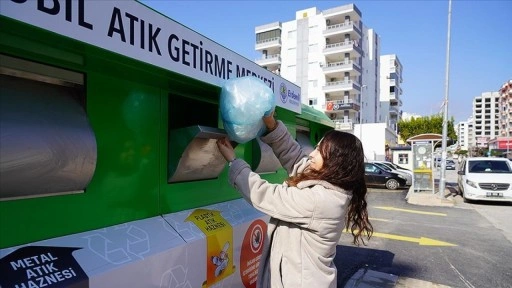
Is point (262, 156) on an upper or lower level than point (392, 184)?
upper

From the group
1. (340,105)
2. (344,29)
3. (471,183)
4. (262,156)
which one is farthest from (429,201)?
(344,29)

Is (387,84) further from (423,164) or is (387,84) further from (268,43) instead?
(423,164)

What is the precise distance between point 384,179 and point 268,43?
3585 cm

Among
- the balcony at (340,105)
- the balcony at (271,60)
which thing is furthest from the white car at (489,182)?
the balcony at (271,60)

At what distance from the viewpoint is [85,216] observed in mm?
1473

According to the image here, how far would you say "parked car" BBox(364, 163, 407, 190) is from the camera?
15.4m

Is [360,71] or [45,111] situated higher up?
[360,71]

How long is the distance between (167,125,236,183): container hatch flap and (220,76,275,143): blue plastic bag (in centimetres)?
→ 15

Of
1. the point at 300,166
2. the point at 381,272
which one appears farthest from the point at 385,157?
the point at 300,166

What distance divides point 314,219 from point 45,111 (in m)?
1.28

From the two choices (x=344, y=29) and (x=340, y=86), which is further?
(x=340, y=86)

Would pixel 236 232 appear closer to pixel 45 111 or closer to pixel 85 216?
pixel 85 216

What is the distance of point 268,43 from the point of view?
4741 centimetres

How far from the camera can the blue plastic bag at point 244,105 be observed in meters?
1.77
